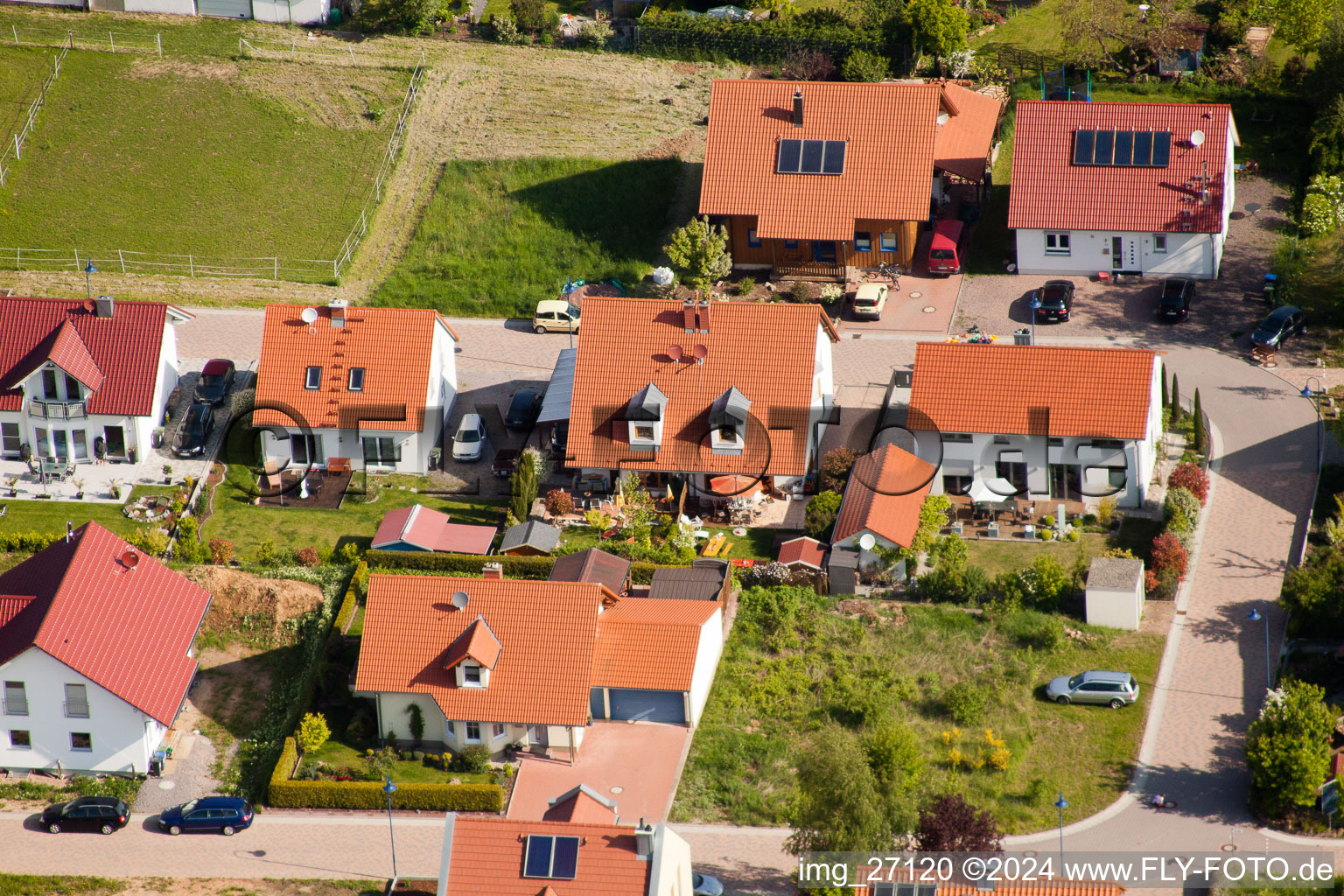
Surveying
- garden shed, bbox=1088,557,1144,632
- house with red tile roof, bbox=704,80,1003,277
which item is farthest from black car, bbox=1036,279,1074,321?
garden shed, bbox=1088,557,1144,632

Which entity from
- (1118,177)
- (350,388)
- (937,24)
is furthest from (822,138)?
(350,388)

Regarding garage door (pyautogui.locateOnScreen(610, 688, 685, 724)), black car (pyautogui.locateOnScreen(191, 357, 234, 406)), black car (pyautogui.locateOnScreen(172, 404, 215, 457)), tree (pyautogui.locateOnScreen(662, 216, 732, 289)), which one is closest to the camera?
garage door (pyautogui.locateOnScreen(610, 688, 685, 724))

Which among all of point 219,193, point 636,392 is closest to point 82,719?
point 636,392

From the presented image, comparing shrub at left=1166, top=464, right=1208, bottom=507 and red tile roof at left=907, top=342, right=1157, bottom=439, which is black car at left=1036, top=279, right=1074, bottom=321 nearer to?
red tile roof at left=907, top=342, right=1157, bottom=439

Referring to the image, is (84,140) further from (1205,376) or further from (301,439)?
(1205,376)

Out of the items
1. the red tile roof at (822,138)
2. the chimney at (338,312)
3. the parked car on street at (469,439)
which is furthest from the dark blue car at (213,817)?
the red tile roof at (822,138)
